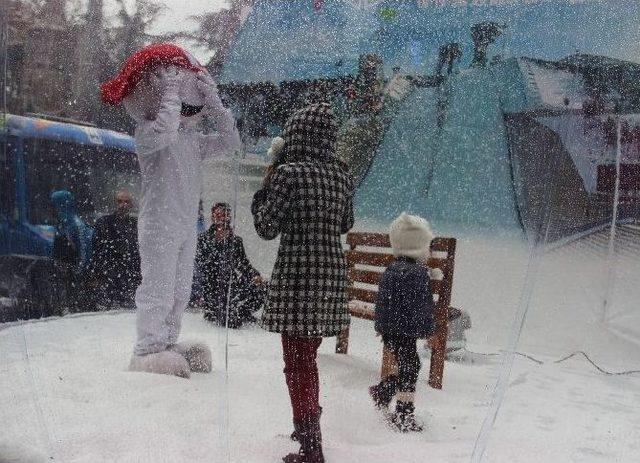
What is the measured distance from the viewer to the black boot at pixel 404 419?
142 cm

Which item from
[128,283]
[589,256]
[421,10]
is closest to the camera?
[128,283]

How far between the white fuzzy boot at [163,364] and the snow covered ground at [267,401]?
2cm

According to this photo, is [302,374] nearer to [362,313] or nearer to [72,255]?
[362,313]

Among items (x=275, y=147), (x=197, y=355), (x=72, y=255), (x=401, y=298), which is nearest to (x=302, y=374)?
(x=197, y=355)

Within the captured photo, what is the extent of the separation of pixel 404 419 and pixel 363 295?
1.23 feet

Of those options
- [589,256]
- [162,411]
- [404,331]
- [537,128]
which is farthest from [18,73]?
[589,256]

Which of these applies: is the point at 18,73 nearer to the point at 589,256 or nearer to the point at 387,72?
the point at 387,72

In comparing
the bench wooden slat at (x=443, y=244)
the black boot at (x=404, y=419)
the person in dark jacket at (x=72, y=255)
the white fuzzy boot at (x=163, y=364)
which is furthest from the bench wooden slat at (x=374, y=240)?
the person in dark jacket at (x=72, y=255)

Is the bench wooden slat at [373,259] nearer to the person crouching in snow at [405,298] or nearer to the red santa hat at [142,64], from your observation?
the person crouching in snow at [405,298]

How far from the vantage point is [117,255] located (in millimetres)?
1419

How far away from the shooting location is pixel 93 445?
123cm

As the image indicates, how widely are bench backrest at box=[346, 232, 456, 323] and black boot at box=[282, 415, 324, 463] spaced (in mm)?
401

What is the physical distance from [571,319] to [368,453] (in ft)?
4.36

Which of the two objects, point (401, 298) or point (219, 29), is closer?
point (219, 29)
